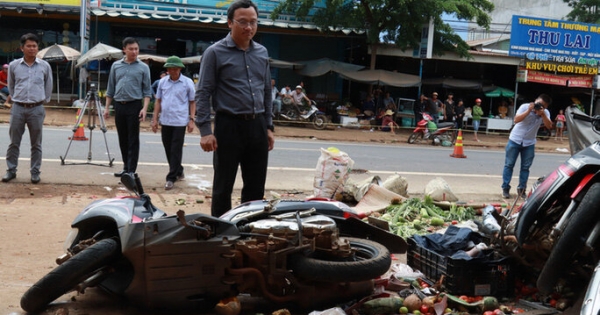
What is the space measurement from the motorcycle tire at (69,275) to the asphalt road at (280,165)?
5.34 m

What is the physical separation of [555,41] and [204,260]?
2707 centimetres

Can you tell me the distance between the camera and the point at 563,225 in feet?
13.7

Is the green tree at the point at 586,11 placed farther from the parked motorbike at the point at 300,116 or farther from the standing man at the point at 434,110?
the parked motorbike at the point at 300,116

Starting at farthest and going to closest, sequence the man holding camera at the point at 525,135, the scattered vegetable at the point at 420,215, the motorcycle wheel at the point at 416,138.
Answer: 1. the motorcycle wheel at the point at 416,138
2. the man holding camera at the point at 525,135
3. the scattered vegetable at the point at 420,215

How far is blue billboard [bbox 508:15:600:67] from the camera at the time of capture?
27.4 metres

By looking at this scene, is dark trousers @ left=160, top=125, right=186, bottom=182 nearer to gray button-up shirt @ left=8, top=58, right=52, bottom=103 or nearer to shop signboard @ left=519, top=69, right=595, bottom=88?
gray button-up shirt @ left=8, top=58, right=52, bottom=103

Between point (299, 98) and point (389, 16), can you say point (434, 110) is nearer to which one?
point (389, 16)

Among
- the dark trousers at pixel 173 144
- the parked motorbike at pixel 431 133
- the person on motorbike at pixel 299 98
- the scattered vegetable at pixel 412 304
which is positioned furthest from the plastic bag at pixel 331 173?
the person on motorbike at pixel 299 98

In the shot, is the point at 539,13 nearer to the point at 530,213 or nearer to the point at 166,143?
the point at 166,143

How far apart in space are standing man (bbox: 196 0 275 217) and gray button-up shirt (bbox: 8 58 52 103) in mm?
4374

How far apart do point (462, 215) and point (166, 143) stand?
422cm

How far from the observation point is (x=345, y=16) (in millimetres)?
25594

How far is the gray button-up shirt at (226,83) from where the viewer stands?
5.45 metres

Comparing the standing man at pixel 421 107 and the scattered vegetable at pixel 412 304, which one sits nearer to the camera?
the scattered vegetable at pixel 412 304
